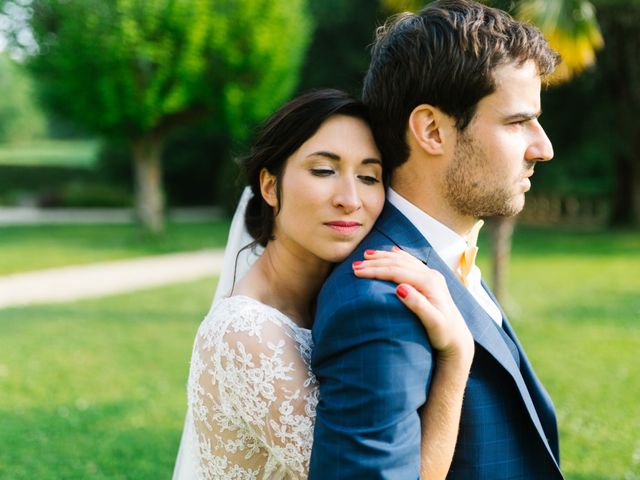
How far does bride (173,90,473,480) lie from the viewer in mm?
1768

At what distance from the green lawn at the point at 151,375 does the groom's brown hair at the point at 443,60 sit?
405 cm

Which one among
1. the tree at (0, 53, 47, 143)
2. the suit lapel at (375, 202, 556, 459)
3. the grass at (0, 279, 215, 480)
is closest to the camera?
the suit lapel at (375, 202, 556, 459)

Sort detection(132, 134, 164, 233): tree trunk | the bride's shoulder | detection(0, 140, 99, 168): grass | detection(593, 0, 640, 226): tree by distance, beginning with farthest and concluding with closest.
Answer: detection(0, 140, 99, 168): grass
detection(593, 0, 640, 226): tree
detection(132, 134, 164, 233): tree trunk
the bride's shoulder

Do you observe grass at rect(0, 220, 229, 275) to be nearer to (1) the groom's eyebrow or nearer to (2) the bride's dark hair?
(2) the bride's dark hair

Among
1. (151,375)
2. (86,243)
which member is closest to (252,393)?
(151,375)

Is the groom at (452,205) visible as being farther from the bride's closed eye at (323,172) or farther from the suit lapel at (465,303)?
the bride's closed eye at (323,172)

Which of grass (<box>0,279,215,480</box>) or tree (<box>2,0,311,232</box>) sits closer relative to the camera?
grass (<box>0,279,215,480</box>)

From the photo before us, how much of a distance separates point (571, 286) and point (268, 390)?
12.2m

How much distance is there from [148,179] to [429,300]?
719 inches

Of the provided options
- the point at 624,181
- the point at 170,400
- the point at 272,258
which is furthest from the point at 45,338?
the point at 624,181

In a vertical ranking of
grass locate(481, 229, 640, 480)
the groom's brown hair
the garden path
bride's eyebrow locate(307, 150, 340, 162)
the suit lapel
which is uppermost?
the groom's brown hair

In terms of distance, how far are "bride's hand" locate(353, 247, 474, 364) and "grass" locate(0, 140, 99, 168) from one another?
34.8m

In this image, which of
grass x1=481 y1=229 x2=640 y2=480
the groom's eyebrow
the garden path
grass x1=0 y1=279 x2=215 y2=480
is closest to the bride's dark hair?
the groom's eyebrow

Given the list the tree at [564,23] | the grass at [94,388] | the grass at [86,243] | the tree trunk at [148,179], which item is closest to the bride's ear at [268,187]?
the grass at [94,388]
